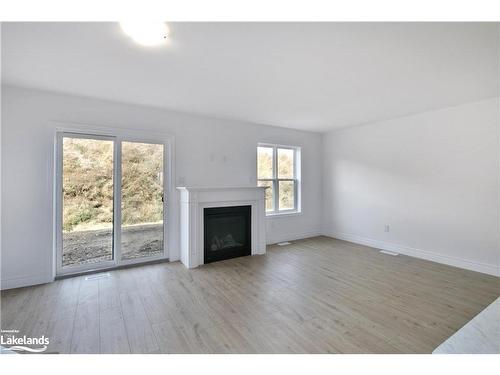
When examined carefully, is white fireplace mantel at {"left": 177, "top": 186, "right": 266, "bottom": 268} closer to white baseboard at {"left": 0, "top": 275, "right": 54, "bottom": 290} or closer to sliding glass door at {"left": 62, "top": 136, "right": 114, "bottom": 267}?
sliding glass door at {"left": 62, "top": 136, "right": 114, "bottom": 267}

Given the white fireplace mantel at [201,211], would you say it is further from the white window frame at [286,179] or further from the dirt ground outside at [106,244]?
the white window frame at [286,179]

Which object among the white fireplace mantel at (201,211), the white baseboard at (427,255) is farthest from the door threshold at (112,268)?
the white baseboard at (427,255)

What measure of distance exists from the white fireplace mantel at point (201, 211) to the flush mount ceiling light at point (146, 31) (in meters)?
2.05

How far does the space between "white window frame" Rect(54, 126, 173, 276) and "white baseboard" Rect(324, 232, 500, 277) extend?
380cm

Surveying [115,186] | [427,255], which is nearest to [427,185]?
[427,255]

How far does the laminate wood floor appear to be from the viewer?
1.84m

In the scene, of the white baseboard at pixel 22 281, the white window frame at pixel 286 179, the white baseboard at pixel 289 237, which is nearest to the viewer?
the white baseboard at pixel 22 281

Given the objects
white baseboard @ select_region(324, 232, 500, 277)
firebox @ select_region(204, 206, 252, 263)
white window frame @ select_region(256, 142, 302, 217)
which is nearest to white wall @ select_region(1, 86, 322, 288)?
firebox @ select_region(204, 206, 252, 263)

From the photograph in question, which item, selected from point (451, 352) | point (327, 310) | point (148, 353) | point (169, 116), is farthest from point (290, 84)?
point (148, 353)

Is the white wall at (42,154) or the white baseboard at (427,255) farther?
the white baseboard at (427,255)

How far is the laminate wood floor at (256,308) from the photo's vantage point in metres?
1.84

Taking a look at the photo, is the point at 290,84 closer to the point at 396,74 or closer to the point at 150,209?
the point at 396,74

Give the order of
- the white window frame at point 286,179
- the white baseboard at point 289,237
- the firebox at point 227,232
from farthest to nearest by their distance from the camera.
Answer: the white window frame at point 286,179 < the white baseboard at point 289,237 < the firebox at point 227,232

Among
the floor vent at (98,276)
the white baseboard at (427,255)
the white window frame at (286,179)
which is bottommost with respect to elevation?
the floor vent at (98,276)
